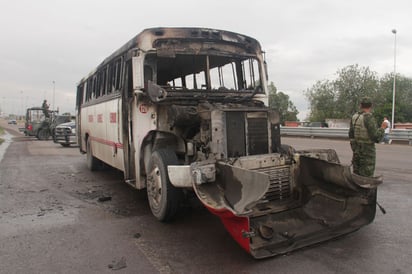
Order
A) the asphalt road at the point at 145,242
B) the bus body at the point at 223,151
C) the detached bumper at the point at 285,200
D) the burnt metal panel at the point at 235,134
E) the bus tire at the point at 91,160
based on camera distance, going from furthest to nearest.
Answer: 1. the bus tire at the point at 91,160
2. the burnt metal panel at the point at 235,134
3. the bus body at the point at 223,151
4. the detached bumper at the point at 285,200
5. the asphalt road at the point at 145,242

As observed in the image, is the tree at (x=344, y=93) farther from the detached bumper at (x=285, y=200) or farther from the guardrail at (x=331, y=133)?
the detached bumper at (x=285, y=200)

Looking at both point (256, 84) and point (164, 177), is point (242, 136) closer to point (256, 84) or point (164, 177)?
point (164, 177)

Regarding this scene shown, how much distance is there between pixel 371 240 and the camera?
433 cm

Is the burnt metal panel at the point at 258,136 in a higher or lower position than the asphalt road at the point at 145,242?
higher

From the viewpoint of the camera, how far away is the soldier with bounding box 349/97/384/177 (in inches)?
213

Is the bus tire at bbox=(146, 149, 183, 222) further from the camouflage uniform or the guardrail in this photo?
the guardrail

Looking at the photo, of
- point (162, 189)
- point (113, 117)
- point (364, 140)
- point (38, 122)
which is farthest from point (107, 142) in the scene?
point (38, 122)

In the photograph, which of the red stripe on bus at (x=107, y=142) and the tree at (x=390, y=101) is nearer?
the red stripe on bus at (x=107, y=142)

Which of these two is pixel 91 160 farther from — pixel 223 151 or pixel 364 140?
pixel 364 140

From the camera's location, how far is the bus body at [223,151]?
4.11 metres

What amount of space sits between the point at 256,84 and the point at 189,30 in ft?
5.04

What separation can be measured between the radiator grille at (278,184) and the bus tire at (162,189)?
1.26 m

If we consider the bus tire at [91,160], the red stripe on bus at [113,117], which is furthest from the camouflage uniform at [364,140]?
the bus tire at [91,160]

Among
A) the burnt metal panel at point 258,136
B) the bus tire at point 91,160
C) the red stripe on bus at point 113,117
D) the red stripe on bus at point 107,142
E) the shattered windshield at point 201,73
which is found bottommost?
the bus tire at point 91,160
